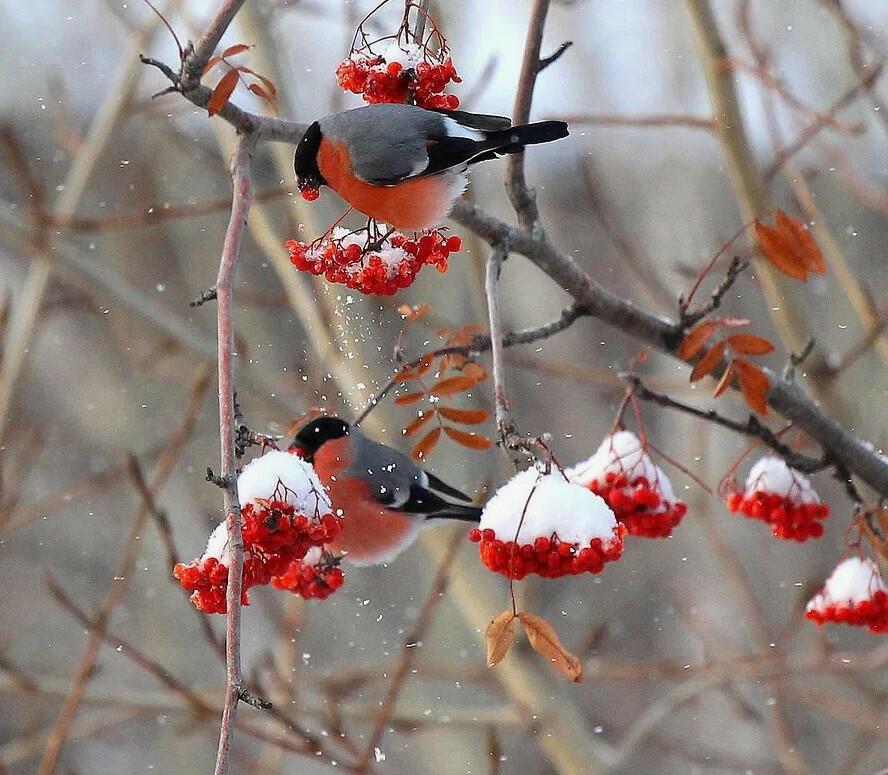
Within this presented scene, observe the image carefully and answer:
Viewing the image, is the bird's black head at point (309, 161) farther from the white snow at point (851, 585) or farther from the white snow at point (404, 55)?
the white snow at point (851, 585)

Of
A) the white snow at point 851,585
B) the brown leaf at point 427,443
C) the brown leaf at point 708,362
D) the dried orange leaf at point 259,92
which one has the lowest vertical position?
the brown leaf at point 427,443

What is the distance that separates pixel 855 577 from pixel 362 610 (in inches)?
109

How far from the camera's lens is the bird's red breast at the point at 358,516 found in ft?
4.93

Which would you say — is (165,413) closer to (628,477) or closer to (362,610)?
(362,610)

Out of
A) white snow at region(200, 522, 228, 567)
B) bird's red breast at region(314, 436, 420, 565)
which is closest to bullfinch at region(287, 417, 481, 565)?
bird's red breast at region(314, 436, 420, 565)

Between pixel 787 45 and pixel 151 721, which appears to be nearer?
pixel 787 45

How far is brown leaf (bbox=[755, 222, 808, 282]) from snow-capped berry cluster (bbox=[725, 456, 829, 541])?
0.40 m

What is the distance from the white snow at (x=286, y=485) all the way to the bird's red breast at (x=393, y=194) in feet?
1.17

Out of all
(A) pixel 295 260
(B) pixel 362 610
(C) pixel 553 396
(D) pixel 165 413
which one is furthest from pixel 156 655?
(A) pixel 295 260

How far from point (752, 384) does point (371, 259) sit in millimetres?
560

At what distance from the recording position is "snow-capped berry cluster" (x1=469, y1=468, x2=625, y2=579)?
42.3 inches

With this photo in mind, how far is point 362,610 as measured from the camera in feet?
13.6

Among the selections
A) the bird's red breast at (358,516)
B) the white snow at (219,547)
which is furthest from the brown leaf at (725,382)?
the white snow at (219,547)

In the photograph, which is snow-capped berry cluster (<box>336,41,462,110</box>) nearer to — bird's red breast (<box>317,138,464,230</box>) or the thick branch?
bird's red breast (<box>317,138,464,230</box>)
